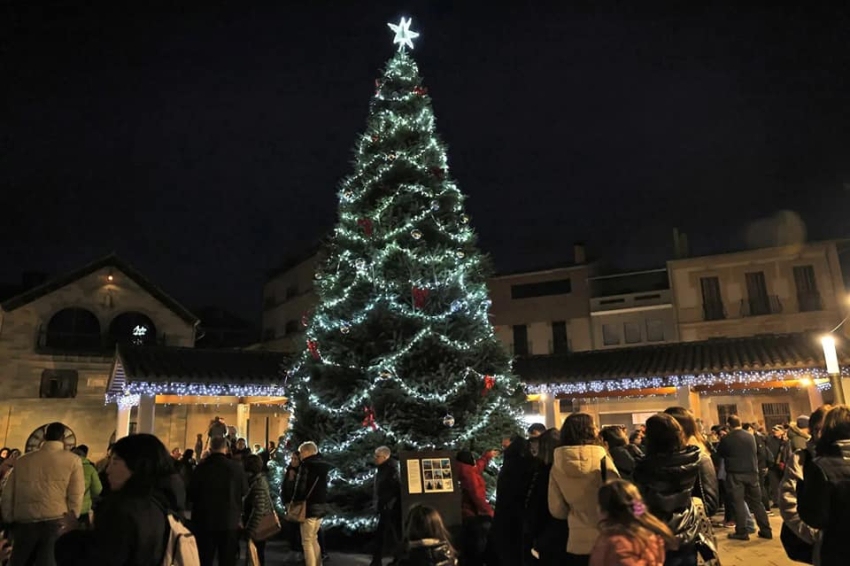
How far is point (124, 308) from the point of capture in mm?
26859

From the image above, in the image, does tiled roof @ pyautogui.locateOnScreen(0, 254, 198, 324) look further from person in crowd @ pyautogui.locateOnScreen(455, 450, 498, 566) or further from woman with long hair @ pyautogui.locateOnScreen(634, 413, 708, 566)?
woman with long hair @ pyautogui.locateOnScreen(634, 413, 708, 566)

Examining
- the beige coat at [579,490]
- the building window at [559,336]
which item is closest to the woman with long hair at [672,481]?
the beige coat at [579,490]

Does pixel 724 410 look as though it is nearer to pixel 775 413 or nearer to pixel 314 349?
pixel 775 413

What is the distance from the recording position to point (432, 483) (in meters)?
6.96

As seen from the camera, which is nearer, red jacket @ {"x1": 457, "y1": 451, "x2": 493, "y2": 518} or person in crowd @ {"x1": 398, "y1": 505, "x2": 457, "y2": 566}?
person in crowd @ {"x1": 398, "y1": 505, "x2": 457, "y2": 566}

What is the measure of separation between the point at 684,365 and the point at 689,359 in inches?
13.9

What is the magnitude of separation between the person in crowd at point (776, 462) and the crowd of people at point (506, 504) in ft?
16.9

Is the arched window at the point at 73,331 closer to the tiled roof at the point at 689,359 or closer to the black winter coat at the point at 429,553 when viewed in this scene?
the tiled roof at the point at 689,359

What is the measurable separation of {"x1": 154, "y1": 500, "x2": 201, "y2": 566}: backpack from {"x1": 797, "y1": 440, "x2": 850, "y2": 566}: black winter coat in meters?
3.34

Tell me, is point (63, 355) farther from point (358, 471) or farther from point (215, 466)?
point (215, 466)

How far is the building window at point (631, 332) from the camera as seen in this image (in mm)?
29219

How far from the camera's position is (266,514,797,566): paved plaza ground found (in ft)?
23.7

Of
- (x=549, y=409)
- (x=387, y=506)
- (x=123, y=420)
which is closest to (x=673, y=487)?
(x=387, y=506)

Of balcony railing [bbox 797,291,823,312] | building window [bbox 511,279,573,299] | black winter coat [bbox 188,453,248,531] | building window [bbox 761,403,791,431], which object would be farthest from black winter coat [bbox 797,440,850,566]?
building window [bbox 511,279,573,299]
